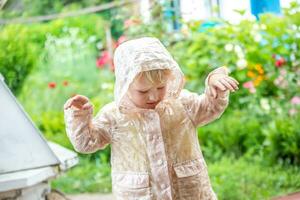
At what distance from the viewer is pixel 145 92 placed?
1274mm

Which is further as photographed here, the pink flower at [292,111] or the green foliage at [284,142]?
the pink flower at [292,111]

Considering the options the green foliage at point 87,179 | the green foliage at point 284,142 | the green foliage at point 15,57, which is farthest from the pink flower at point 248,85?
the green foliage at point 15,57

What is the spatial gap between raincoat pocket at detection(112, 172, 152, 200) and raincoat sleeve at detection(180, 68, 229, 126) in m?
0.18

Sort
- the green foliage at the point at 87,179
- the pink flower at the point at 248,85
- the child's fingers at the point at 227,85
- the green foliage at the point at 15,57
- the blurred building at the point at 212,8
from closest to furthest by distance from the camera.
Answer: the child's fingers at the point at 227,85 < the green foliage at the point at 87,179 < the green foliage at the point at 15,57 < the pink flower at the point at 248,85 < the blurred building at the point at 212,8

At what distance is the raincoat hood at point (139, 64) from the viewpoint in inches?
48.8

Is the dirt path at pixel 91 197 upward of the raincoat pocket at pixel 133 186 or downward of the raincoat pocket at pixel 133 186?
downward

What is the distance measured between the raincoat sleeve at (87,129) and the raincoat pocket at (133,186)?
94 millimetres

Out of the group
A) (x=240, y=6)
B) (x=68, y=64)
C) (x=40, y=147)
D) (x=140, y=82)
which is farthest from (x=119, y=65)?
(x=68, y=64)

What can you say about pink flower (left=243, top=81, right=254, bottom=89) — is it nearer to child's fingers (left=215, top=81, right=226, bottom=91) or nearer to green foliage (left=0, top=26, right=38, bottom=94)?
green foliage (left=0, top=26, right=38, bottom=94)

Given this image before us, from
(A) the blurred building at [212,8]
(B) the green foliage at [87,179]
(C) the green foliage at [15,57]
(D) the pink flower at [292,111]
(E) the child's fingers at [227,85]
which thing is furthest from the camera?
(A) the blurred building at [212,8]

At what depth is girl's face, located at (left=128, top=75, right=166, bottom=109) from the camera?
4.11 ft

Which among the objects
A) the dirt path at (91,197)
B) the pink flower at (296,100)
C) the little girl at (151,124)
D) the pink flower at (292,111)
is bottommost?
the dirt path at (91,197)

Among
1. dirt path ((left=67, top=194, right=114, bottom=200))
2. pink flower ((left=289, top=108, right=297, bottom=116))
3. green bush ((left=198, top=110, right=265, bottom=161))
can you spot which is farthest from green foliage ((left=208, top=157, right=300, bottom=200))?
dirt path ((left=67, top=194, right=114, bottom=200))

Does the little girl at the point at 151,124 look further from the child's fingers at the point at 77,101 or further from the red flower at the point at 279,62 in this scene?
the red flower at the point at 279,62
